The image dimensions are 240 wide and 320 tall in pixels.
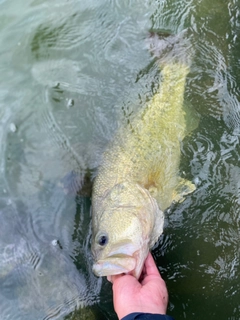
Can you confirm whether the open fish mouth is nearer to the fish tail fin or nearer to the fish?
the fish

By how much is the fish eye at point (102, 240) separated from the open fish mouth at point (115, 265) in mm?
217

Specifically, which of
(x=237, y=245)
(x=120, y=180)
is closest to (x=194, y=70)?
(x=120, y=180)

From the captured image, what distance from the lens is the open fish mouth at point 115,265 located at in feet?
10.00

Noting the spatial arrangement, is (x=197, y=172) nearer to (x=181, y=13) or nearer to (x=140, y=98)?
(x=140, y=98)

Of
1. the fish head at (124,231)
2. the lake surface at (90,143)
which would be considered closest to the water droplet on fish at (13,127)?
the lake surface at (90,143)

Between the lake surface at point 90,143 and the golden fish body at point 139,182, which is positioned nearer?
the golden fish body at point 139,182

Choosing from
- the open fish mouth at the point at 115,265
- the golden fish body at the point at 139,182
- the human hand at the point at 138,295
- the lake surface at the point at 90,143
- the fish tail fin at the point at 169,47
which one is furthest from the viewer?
the fish tail fin at the point at 169,47

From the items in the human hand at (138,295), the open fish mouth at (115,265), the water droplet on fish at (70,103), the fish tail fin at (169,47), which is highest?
the fish tail fin at (169,47)

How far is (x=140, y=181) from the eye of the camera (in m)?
3.91

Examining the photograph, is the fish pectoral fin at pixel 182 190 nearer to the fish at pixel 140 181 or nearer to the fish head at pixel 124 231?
the fish at pixel 140 181

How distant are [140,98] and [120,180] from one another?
3.96 ft

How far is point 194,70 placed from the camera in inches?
189

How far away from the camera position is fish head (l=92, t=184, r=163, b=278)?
3.10 metres

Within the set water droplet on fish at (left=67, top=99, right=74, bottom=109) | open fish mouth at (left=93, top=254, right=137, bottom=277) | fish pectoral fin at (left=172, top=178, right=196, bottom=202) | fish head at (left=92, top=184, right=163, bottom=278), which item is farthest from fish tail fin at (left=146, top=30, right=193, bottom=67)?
open fish mouth at (left=93, top=254, right=137, bottom=277)
